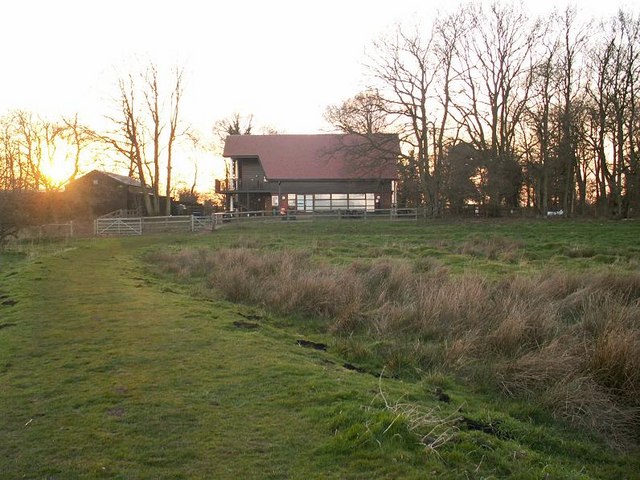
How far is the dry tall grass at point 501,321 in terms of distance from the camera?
255 inches

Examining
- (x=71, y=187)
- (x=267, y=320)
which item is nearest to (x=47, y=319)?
(x=267, y=320)

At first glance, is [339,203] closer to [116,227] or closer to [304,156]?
[304,156]

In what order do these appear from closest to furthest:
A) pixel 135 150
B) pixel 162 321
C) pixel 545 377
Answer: pixel 545 377 → pixel 162 321 → pixel 135 150

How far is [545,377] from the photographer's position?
21.7 feet

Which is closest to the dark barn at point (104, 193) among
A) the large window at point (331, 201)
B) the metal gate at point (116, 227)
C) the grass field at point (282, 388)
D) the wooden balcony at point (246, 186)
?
the wooden balcony at point (246, 186)

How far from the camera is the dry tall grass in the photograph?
21.2ft

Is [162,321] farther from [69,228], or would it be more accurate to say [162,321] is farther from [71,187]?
[71,187]

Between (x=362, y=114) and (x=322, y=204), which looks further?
(x=322, y=204)

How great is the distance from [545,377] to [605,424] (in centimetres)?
88

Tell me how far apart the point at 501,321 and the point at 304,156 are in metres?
45.6

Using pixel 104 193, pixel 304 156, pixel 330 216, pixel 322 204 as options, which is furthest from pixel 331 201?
pixel 104 193

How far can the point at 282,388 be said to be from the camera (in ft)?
19.4

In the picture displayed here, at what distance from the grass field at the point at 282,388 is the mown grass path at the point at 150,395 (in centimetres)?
2

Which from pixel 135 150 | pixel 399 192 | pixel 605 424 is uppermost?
pixel 135 150
